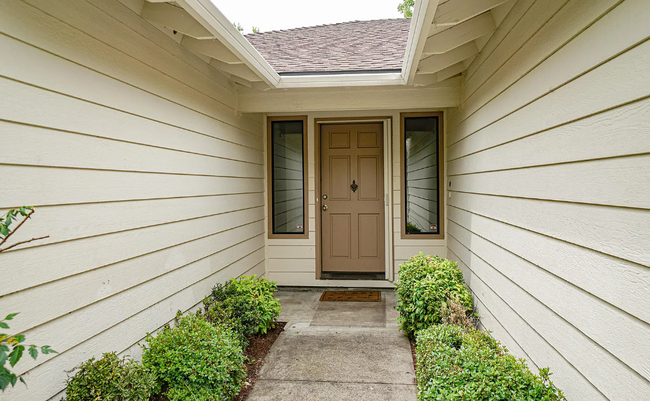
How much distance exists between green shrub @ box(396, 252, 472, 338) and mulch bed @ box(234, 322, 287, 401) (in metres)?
1.20

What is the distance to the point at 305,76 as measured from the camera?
A: 4.20 metres

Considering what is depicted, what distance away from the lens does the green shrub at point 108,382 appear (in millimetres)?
1914

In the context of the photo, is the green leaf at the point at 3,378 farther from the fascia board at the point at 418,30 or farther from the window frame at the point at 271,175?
the window frame at the point at 271,175

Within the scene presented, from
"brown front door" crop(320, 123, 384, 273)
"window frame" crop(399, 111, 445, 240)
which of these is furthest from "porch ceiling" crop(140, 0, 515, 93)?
"brown front door" crop(320, 123, 384, 273)

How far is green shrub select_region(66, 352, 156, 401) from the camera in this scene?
1914 mm

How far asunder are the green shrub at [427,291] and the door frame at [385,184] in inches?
62.4

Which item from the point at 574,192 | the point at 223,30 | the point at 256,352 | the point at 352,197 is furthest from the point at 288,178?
the point at 574,192

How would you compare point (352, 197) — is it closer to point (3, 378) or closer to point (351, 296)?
point (351, 296)

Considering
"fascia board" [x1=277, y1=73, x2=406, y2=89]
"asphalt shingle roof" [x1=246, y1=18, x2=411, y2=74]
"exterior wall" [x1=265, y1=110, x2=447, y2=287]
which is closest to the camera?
"fascia board" [x1=277, y1=73, x2=406, y2=89]

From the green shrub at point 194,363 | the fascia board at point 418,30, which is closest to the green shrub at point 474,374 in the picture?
the green shrub at point 194,363

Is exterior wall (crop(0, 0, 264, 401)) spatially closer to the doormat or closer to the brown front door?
the doormat

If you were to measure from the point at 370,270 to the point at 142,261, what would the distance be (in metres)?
3.62

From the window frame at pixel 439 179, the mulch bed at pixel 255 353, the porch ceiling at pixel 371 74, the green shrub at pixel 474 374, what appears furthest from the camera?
the window frame at pixel 439 179

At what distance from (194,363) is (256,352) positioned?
1.10 m
